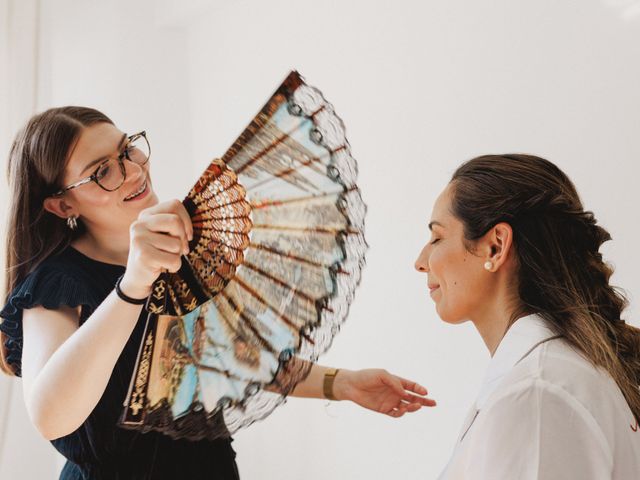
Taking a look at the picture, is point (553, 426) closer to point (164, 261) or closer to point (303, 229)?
point (303, 229)

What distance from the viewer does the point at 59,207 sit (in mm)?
1540

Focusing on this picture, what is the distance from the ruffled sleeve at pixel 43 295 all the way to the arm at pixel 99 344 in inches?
4.3

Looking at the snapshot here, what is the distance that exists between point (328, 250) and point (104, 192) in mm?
532

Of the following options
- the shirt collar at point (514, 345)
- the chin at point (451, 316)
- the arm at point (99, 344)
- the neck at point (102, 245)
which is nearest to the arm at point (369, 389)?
the chin at point (451, 316)

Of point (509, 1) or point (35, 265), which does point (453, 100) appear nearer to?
point (509, 1)

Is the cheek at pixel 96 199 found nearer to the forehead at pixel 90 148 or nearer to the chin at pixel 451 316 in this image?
Result: the forehead at pixel 90 148

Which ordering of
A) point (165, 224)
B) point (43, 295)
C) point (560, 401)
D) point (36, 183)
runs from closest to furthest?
point (165, 224) < point (560, 401) < point (43, 295) < point (36, 183)

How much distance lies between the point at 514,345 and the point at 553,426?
0.20 m

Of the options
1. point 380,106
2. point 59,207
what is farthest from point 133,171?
point 380,106

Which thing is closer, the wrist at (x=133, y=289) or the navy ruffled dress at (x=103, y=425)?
the wrist at (x=133, y=289)

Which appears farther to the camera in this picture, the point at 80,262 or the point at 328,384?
the point at 328,384

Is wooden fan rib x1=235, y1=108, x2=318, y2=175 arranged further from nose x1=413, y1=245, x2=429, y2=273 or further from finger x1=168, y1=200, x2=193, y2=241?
nose x1=413, y1=245, x2=429, y2=273

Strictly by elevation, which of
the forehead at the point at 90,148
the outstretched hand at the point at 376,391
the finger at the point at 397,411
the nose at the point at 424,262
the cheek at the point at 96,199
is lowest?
the finger at the point at 397,411

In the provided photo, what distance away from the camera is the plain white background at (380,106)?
6.61 feet
